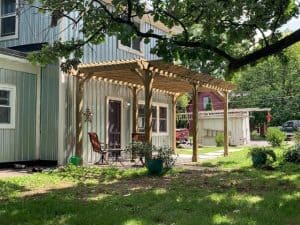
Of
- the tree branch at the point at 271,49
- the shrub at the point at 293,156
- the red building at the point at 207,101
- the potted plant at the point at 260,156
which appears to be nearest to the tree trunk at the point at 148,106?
the potted plant at the point at 260,156

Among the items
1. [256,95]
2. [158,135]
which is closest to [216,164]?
[158,135]

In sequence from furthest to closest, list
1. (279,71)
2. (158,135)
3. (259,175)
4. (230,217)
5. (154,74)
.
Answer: (279,71) → (158,135) → (154,74) → (259,175) → (230,217)

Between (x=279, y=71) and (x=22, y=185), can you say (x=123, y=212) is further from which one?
(x=279, y=71)

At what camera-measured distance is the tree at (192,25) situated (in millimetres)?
7988

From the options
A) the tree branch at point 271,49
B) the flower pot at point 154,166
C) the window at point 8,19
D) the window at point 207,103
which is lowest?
the flower pot at point 154,166

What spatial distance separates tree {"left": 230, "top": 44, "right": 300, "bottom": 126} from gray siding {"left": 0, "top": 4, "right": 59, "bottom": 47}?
95.2 feet

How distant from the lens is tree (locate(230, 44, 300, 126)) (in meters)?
41.4

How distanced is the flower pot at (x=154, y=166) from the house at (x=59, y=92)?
1.43 meters

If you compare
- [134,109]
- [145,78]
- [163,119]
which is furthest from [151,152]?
[163,119]

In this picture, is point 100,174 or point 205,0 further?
point 100,174

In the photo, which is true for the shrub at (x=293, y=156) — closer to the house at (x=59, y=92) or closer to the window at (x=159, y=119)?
the house at (x=59, y=92)

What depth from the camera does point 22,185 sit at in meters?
9.56

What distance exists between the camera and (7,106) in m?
13.0

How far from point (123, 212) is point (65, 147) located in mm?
7524
